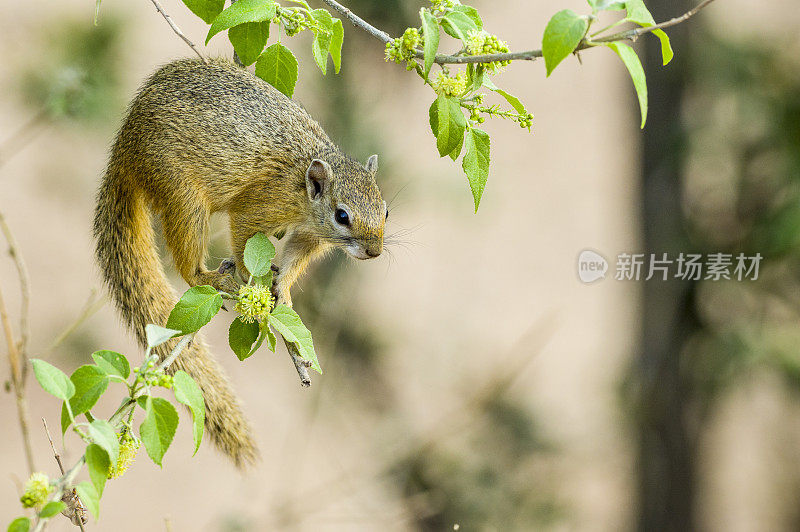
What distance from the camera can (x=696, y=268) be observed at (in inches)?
120

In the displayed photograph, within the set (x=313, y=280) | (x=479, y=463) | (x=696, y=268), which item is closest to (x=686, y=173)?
(x=696, y=268)

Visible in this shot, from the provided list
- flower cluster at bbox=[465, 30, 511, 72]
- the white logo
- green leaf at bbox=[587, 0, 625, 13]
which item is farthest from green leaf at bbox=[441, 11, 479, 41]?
the white logo

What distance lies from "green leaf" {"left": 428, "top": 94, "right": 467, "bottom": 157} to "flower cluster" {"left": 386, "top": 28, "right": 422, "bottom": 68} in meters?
0.05

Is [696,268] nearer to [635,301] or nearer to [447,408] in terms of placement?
[635,301]

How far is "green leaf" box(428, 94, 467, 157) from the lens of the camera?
0.74 metres

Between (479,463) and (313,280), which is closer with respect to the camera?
(313,280)

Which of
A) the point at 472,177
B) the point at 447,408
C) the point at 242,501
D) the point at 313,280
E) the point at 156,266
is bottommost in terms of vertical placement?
the point at 242,501

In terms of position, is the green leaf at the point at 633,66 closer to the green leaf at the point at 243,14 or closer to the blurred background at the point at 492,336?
the green leaf at the point at 243,14

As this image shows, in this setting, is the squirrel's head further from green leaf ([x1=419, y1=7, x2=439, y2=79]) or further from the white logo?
the white logo

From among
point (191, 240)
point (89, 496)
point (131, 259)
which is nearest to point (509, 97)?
point (89, 496)

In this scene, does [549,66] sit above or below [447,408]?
above

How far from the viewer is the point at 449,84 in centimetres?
74

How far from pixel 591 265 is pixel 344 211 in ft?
7.11

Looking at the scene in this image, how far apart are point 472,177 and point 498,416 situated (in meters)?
2.42
